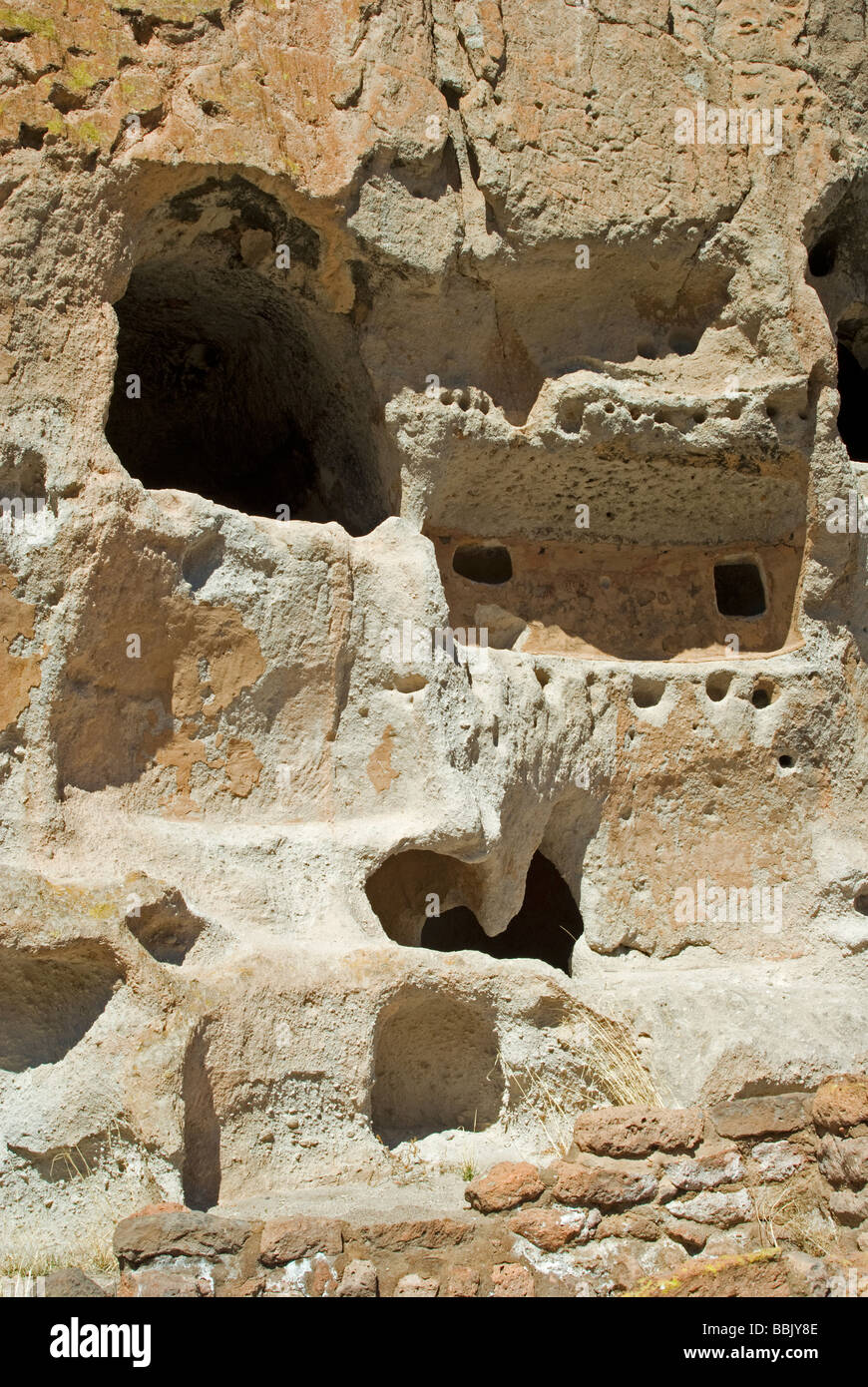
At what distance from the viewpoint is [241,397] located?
25.2 ft

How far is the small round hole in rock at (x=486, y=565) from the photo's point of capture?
7402 mm

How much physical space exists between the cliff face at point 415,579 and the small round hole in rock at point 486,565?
3 centimetres

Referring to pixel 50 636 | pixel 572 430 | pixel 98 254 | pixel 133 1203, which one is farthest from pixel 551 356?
pixel 133 1203

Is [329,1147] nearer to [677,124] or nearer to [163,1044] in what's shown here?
[163,1044]

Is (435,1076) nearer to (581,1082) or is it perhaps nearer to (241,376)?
(581,1082)

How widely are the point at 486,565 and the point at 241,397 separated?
5.33 feet

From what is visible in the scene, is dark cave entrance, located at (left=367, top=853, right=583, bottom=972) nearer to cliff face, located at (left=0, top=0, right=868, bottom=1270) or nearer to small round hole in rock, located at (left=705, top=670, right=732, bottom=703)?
cliff face, located at (left=0, top=0, right=868, bottom=1270)

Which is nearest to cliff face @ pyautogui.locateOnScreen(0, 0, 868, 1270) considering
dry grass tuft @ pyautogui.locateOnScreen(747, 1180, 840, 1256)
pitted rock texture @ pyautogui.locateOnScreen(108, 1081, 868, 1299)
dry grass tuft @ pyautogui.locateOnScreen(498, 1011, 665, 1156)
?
dry grass tuft @ pyautogui.locateOnScreen(498, 1011, 665, 1156)

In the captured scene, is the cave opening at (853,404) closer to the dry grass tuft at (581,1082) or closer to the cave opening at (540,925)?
the cave opening at (540,925)

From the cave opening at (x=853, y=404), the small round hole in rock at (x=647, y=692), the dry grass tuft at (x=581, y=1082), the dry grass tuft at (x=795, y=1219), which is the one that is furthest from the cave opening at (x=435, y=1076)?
the cave opening at (x=853, y=404)

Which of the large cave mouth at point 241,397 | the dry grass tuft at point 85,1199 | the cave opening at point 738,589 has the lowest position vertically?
the dry grass tuft at point 85,1199

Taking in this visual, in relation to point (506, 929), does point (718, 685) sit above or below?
above

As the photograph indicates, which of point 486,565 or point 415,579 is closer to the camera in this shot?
point 415,579

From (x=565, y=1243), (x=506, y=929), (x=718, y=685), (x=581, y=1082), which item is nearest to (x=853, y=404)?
(x=718, y=685)
